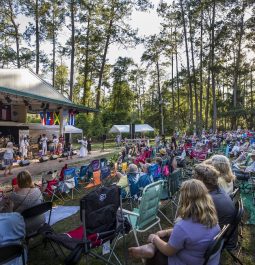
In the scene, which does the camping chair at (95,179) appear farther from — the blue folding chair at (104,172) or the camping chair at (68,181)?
the camping chair at (68,181)

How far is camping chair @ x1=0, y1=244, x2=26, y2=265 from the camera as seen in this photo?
2.81 metres

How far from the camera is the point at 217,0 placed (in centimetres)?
2791

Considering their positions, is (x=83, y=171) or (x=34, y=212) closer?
(x=34, y=212)

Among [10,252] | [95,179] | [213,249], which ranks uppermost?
[213,249]

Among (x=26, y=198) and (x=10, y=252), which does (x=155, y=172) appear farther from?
(x=10, y=252)

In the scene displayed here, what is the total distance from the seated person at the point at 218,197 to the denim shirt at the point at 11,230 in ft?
6.51

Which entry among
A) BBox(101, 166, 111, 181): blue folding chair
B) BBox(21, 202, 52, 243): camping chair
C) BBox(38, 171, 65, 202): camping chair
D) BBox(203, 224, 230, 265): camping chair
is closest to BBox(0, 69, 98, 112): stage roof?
BBox(101, 166, 111, 181): blue folding chair

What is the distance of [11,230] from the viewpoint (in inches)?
121

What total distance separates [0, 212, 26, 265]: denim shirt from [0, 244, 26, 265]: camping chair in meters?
0.05

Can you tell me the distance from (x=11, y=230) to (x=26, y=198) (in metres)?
1.12

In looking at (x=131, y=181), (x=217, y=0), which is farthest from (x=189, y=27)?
(x=131, y=181)

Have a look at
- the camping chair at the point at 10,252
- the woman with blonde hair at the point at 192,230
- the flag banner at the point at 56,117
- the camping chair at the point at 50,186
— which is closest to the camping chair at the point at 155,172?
the camping chair at the point at 50,186

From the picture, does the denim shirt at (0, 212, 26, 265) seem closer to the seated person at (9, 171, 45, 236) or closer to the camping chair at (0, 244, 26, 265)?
the camping chair at (0, 244, 26, 265)

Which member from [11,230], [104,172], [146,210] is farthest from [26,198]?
[104,172]
